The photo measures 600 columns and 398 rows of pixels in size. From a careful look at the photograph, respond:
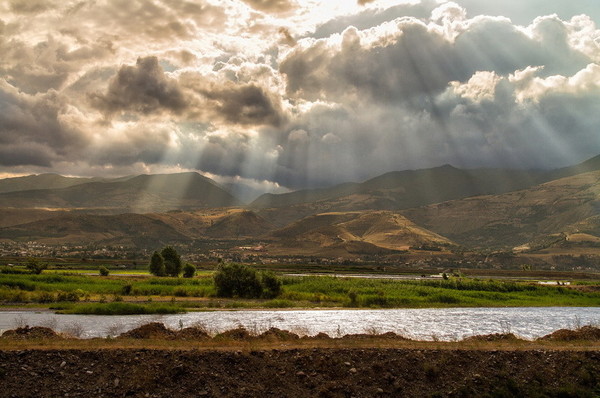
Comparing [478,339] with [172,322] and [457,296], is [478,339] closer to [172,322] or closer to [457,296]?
[172,322]

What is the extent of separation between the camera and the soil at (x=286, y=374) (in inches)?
926

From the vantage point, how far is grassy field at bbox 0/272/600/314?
249 feet

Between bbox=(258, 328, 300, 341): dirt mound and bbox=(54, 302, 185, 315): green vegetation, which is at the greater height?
bbox=(258, 328, 300, 341): dirt mound

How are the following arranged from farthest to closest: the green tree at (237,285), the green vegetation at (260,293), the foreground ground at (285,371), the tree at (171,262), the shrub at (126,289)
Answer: the tree at (171,262) → the green tree at (237,285) → the shrub at (126,289) → the green vegetation at (260,293) → the foreground ground at (285,371)

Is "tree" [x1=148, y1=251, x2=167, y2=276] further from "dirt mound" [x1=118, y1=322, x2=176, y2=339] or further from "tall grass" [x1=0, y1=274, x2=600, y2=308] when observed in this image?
"dirt mound" [x1=118, y1=322, x2=176, y2=339]

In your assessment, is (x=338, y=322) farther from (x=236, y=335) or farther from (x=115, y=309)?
(x=236, y=335)

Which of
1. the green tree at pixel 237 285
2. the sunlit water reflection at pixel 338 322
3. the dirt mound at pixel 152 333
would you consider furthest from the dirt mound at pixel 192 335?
the green tree at pixel 237 285

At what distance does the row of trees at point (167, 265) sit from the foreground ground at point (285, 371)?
111 m

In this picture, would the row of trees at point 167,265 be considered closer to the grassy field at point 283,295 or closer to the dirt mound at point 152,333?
the grassy field at point 283,295

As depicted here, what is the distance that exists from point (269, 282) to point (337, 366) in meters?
71.5

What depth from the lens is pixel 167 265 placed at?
144 metres

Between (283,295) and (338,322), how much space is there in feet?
109

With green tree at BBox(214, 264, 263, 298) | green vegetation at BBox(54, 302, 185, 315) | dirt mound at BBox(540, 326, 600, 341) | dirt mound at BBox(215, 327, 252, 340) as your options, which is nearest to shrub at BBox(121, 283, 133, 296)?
green tree at BBox(214, 264, 263, 298)

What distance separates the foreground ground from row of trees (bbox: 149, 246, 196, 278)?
11075 centimetres
